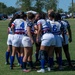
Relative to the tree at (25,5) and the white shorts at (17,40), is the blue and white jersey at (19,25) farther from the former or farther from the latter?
the tree at (25,5)

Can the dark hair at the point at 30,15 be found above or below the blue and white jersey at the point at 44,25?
above

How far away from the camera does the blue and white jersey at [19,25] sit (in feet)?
36.4

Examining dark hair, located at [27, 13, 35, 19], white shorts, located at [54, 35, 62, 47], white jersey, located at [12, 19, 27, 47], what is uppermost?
dark hair, located at [27, 13, 35, 19]

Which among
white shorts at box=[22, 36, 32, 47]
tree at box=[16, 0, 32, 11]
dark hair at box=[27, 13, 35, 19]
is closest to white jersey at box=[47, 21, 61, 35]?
dark hair at box=[27, 13, 35, 19]

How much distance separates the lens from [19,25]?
36.4 feet

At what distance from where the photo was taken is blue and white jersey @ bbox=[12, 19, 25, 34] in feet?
36.4

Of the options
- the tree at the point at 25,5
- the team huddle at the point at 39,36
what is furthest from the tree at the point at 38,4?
the team huddle at the point at 39,36

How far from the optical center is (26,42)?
1087 centimetres

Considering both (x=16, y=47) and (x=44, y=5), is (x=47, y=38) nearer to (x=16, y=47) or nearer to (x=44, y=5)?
(x=16, y=47)

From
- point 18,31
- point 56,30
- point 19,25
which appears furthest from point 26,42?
point 56,30

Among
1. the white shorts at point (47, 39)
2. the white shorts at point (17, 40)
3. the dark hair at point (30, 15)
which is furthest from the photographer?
the white shorts at point (17, 40)

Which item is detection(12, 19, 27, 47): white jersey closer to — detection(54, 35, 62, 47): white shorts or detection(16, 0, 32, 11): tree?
detection(54, 35, 62, 47): white shorts

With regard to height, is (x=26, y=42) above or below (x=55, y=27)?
below

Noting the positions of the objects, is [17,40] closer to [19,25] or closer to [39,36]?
[19,25]
